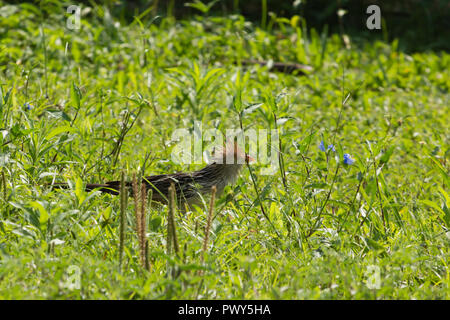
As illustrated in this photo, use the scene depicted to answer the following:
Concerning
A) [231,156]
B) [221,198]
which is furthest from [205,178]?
[221,198]

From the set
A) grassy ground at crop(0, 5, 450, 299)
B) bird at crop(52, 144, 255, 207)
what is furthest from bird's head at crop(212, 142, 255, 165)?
grassy ground at crop(0, 5, 450, 299)

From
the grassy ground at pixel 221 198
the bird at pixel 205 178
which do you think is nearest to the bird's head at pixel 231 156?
the bird at pixel 205 178

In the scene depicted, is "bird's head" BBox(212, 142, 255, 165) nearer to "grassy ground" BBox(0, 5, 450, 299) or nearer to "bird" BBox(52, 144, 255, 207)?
"bird" BBox(52, 144, 255, 207)

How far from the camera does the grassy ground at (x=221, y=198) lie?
2998 millimetres

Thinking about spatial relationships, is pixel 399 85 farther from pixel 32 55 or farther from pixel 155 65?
pixel 32 55

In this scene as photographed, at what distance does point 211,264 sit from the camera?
10.3 ft

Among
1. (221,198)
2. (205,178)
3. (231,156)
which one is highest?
(231,156)

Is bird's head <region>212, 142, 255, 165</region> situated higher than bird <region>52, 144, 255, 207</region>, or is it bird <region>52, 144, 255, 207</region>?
bird's head <region>212, 142, 255, 165</region>

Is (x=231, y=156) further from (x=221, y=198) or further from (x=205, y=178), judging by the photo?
(x=221, y=198)

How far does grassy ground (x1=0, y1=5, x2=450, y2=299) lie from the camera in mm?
2998

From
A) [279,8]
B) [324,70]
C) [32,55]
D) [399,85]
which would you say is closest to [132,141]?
[32,55]

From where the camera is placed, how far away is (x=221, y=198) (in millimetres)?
3596

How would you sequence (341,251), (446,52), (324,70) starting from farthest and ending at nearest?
(446,52) → (324,70) → (341,251)

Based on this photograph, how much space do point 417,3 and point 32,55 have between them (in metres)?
6.00
